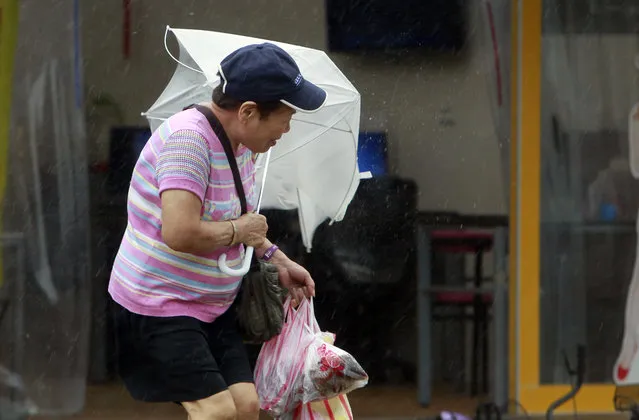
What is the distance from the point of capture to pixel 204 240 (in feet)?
12.7

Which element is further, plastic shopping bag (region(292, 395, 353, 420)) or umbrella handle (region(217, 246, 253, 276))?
plastic shopping bag (region(292, 395, 353, 420))

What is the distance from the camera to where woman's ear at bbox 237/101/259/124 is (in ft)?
13.1

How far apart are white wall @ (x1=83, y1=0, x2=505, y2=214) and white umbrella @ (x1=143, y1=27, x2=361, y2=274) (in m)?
1.63

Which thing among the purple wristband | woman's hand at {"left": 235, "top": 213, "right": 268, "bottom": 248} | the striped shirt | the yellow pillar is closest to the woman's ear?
the striped shirt

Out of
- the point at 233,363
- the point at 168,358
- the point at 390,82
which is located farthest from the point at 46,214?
the point at 168,358

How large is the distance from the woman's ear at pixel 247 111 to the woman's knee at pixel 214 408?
0.88m

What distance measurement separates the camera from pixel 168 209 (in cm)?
379

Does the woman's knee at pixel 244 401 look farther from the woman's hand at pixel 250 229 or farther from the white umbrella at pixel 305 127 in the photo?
the white umbrella at pixel 305 127

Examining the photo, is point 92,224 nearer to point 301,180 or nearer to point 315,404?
point 301,180

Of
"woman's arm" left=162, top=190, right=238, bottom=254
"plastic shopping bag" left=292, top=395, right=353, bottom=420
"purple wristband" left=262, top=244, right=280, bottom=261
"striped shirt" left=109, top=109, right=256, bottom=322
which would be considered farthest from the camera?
"plastic shopping bag" left=292, top=395, right=353, bottom=420

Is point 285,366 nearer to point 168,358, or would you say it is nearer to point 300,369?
point 300,369

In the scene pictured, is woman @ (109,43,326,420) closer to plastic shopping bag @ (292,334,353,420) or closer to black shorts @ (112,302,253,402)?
black shorts @ (112,302,253,402)

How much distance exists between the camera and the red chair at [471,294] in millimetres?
7488

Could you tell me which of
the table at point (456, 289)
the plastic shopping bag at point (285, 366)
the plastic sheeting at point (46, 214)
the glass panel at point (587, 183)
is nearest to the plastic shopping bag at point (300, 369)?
the plastic shopping bag at point (285, 366)
